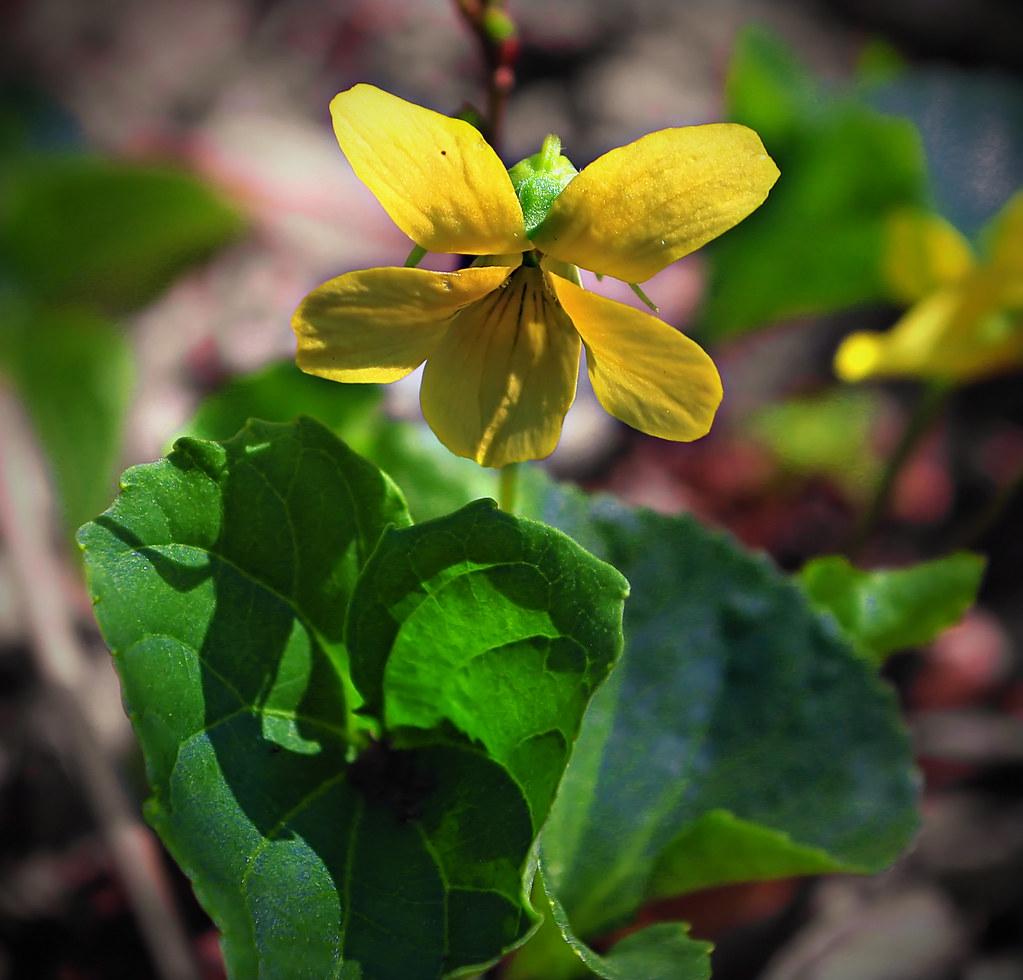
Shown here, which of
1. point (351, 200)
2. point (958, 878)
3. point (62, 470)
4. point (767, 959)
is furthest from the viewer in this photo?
point (351, 200)

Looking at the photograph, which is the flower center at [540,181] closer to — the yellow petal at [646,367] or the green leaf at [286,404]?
the yellow petal at [646,367]

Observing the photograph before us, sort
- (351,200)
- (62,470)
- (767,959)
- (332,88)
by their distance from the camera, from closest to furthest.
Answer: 1. (767,959)
2. (62,470)
3. (351,200)
4. (332,88)

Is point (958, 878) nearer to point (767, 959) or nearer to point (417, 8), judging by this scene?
point (767, 959)

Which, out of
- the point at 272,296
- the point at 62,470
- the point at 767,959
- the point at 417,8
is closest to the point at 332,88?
the point at 417,8

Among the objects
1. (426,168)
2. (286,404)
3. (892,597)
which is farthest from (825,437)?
(426,168)

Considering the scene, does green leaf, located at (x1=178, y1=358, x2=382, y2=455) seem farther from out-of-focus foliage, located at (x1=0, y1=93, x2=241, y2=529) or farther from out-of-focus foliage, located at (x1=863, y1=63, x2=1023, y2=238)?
out-of-focus foliage, located at (x1=863, y1=63, x2=1023, y2=238)

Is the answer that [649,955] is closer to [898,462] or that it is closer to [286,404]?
[286,404]
